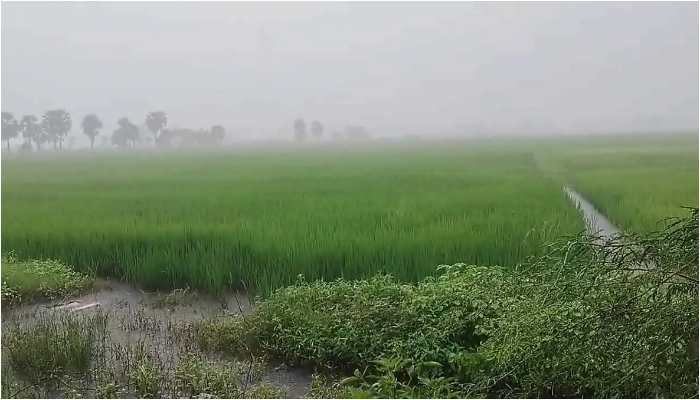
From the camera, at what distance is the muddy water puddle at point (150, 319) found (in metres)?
1.78

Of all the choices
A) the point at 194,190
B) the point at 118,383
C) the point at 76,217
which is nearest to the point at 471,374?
the point at 118,383

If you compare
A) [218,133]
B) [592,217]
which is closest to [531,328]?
[592,217]

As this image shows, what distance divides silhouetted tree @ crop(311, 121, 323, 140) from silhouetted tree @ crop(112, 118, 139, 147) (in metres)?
0.86

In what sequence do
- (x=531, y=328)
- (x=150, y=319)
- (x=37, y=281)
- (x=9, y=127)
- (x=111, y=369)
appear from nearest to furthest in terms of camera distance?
1. (x=531, y=328)
2. (x=111, y=369)
3. (x=150, y=319)
4. (x=37, y=281)
5. (x=9, y=127)

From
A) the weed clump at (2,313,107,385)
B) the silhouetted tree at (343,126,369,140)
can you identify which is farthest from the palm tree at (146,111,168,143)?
the weed clump at (2,313,107,385)

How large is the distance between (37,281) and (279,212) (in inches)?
42.5

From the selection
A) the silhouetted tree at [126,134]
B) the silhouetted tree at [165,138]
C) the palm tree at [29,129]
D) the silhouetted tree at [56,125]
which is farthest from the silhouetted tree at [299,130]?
the palm tree at [29,129]

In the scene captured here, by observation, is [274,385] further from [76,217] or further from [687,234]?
[76,217]

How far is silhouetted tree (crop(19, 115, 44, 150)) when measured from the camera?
2477 millimetres

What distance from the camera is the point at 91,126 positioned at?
105 inches

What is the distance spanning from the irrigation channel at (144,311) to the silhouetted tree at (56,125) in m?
0.75

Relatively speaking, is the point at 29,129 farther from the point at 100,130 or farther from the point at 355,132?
the point at 355,132

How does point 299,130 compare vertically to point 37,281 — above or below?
above

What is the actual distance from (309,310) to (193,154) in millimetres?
1154
